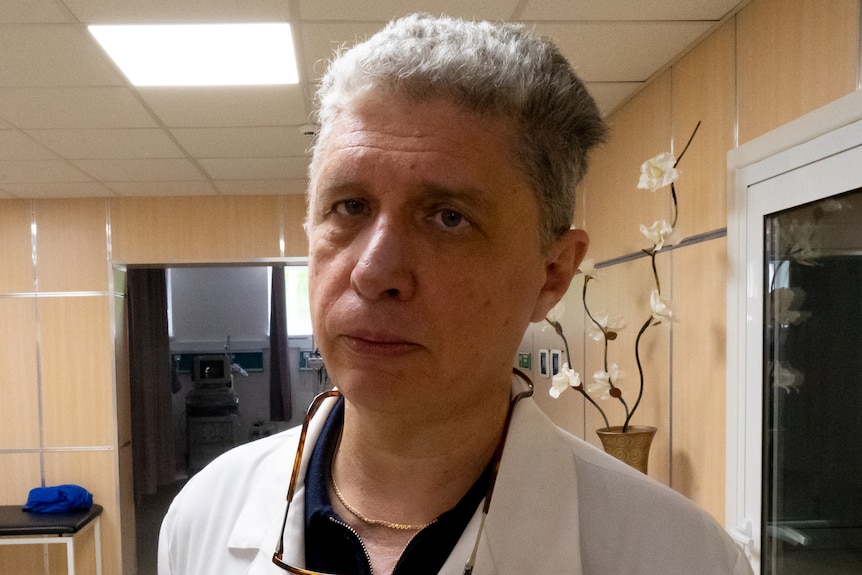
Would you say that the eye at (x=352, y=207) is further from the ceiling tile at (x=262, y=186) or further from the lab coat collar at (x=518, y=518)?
the ceiling tile at (x=262, y=186)

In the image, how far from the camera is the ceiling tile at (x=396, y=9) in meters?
1.91

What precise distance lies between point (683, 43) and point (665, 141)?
38 cm

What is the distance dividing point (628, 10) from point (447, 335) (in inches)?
65.2

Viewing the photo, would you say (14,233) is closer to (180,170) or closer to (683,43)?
(180,170)

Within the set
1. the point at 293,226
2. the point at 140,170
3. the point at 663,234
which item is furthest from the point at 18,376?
the point at 663,234

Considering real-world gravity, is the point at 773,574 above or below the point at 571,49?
below

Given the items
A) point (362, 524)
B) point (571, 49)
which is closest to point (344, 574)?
point (362, 524)

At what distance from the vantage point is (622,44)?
2.23 m

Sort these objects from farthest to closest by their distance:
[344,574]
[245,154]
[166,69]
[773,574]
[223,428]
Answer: [223,428] < [245,154] < [166,69] < [773,574] < [344,574]

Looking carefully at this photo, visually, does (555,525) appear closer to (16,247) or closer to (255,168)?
(255,168)

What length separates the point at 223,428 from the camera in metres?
6.90

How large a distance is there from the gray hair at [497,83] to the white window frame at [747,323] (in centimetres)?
120

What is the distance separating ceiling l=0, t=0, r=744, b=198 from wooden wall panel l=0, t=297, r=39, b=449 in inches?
42.6

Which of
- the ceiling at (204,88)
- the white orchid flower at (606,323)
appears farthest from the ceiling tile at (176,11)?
the white orchid flower at (606,323)
